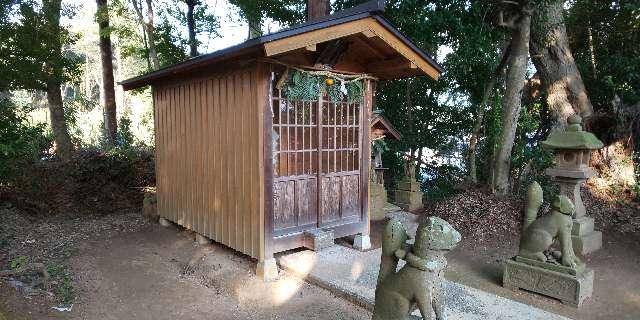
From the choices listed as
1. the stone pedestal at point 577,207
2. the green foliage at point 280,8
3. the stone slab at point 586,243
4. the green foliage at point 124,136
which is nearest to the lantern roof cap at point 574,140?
the stone pedestal at point 577,207

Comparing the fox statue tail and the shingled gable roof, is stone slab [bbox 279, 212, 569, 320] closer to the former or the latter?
the fox statue tail

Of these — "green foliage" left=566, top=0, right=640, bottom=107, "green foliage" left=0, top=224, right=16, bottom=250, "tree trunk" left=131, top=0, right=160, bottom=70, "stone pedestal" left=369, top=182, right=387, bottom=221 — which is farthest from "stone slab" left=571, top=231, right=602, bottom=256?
"tree trunk" left=131, top=0, right=160, bottom=70

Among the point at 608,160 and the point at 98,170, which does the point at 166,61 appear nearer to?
the point at 98,170

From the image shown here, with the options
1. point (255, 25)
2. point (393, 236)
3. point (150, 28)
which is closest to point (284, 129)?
point (393, 236)

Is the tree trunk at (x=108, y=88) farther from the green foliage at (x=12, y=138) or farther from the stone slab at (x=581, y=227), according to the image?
the stone slab at (x=581, y=227)

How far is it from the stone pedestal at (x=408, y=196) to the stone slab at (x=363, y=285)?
383cm

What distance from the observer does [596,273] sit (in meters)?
6.07

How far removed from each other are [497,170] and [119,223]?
8231mm

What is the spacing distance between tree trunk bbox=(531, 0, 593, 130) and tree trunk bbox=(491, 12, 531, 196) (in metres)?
1.11

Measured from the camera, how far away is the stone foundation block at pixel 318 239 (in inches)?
222

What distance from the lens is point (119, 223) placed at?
831cm

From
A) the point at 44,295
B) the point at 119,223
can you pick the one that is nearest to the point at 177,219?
the point at 119,223

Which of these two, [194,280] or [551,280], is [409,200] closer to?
[551,280]

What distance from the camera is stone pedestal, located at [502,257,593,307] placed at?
15.4 feet
